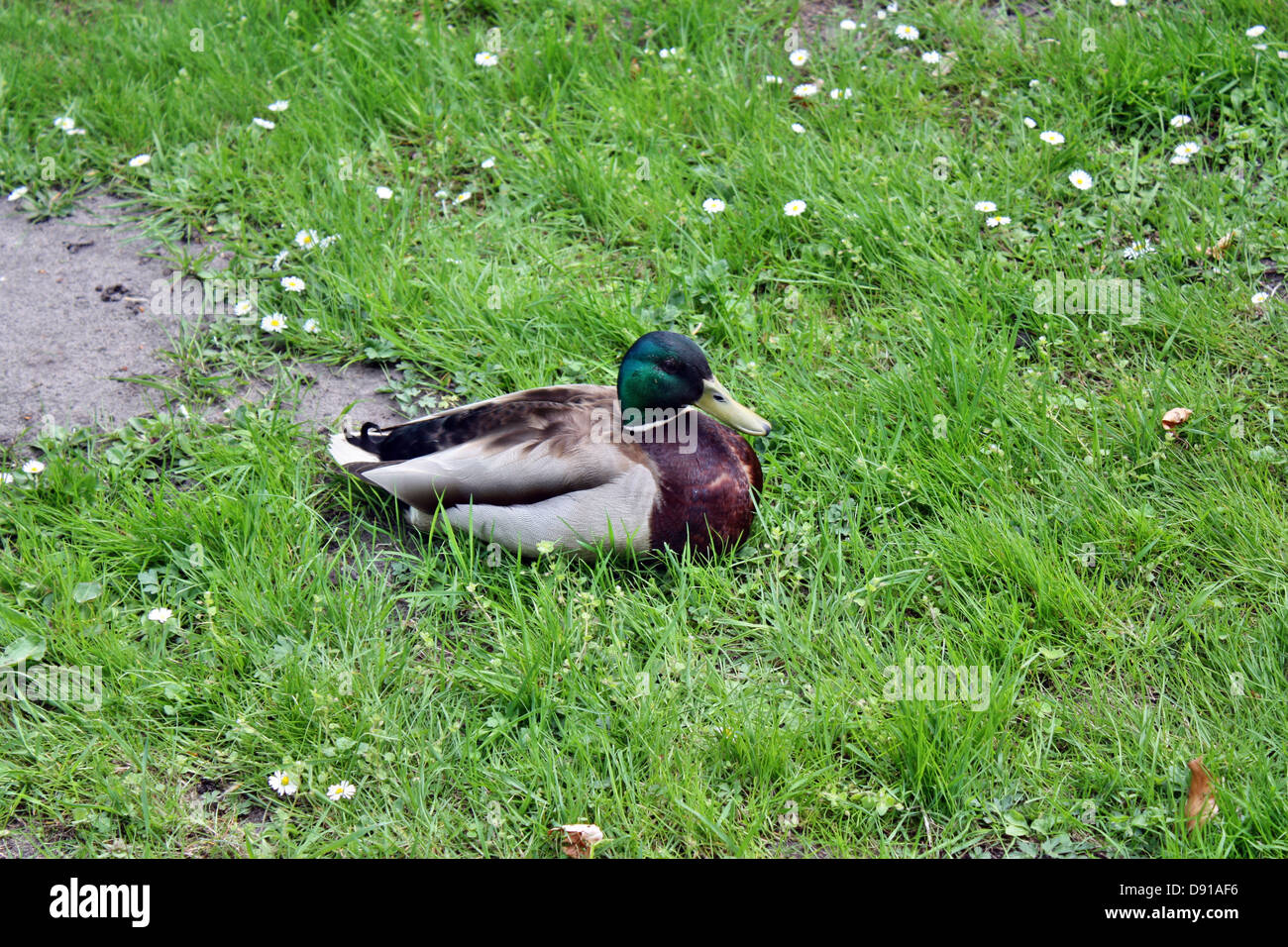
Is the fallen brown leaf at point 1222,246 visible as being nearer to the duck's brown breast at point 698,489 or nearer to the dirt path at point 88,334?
the duck's brown breast at point 698,489

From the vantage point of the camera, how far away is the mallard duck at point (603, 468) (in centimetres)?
298

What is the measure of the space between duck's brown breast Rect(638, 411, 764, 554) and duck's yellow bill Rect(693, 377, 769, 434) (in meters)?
0.05

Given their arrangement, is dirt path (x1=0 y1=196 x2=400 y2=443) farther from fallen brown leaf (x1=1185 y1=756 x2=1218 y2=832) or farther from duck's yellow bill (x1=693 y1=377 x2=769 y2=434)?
fallen brown leaf (x1=1185 y1=756 x2=1218 y2=832)

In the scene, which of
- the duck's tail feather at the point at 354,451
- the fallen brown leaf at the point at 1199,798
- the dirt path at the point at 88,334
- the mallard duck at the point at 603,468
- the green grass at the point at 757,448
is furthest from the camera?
the dirt path at the point at 88,334

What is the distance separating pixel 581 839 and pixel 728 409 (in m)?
1.22

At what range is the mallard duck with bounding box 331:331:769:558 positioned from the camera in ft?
9.79

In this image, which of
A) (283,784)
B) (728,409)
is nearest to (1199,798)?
(728,409)

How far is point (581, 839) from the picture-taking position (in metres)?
2.46

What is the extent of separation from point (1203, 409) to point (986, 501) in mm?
748

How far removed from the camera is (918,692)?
2574 mm

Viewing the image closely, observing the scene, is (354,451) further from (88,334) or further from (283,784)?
(88,334)

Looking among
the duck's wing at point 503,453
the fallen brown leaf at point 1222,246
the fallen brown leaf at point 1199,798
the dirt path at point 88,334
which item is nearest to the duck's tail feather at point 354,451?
the duck's wing at point 503,453

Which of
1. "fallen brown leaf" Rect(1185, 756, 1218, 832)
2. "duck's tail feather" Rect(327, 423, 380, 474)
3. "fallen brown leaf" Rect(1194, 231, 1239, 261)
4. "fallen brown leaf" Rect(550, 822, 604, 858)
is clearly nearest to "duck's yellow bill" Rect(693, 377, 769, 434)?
"duck's tail feather" Rect(327, 423, 380, 474)
